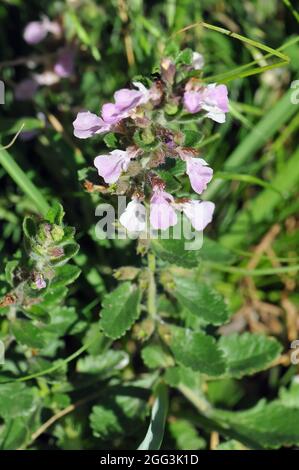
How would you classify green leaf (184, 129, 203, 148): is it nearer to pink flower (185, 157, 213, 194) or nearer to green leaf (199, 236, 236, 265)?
pink flower (185, 157, 213, 194)

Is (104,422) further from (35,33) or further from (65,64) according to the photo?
(35,33)

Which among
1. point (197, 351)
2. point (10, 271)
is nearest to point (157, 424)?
point (197, 351)

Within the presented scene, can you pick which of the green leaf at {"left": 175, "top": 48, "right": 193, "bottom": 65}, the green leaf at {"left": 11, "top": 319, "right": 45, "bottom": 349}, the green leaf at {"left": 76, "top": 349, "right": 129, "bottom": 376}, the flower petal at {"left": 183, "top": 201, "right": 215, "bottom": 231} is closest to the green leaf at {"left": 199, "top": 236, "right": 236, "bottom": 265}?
the green leaf at {"left": 76, "top": 349, "right": 129, "bottom": 376}

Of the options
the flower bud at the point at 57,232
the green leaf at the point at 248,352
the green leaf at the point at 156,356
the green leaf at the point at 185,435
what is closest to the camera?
the flower bud at the point at 57,232

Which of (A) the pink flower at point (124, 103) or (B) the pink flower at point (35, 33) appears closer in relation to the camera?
(A) the pink flower at point (124, 103)

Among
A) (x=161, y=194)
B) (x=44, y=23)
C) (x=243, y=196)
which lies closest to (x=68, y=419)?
(x=161, y=194)

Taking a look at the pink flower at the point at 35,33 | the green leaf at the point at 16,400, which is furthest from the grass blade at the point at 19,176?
the pink flower at the point at 35,33

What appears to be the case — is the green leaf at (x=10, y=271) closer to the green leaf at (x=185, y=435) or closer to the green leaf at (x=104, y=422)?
the green leaf at (x=104, y=422)
